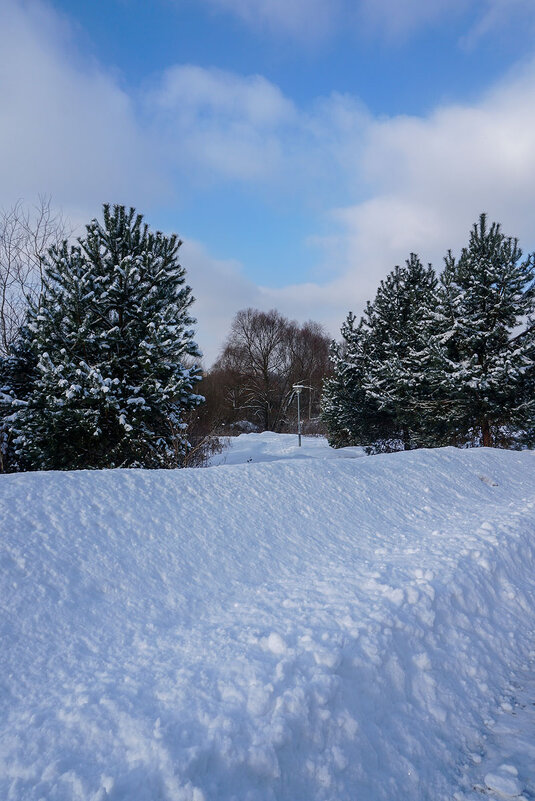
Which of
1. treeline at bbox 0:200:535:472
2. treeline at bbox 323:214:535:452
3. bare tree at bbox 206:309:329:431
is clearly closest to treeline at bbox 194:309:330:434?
bare tree at bbox 206:309:329:431

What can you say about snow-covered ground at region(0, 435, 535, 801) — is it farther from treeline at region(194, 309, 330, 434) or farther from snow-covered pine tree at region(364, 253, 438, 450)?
treeline at region(194, 309, 330, 434)

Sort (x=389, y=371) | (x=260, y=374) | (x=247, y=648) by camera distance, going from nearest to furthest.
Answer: (x=247, y=648) → (x=389, y=371) → (x=260, y=374)

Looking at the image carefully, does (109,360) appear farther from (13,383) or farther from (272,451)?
(272,451)

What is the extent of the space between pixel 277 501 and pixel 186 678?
301 cm

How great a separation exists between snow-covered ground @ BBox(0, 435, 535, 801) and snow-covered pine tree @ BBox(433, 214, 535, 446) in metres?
9.25

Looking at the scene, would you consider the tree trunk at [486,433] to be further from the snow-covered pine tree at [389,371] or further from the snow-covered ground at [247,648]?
the snow-covered ground at [247,648]

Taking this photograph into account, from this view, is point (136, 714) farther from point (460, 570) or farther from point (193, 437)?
point (193, 437)

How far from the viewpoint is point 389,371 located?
1655cm

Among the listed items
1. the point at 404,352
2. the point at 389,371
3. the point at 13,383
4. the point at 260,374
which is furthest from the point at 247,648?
the point at 260,374

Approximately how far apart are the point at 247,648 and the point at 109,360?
818 centimetres

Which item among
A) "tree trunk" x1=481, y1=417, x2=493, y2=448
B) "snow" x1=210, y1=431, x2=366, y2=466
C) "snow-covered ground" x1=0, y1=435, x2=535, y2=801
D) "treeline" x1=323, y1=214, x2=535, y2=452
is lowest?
"snow-covered ground" x1=0, y1=435, x2=535, y2=801

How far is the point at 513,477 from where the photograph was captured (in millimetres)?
9227

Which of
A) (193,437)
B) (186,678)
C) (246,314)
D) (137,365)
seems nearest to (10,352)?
(137,365)

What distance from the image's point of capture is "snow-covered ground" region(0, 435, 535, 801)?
83.7 inches
